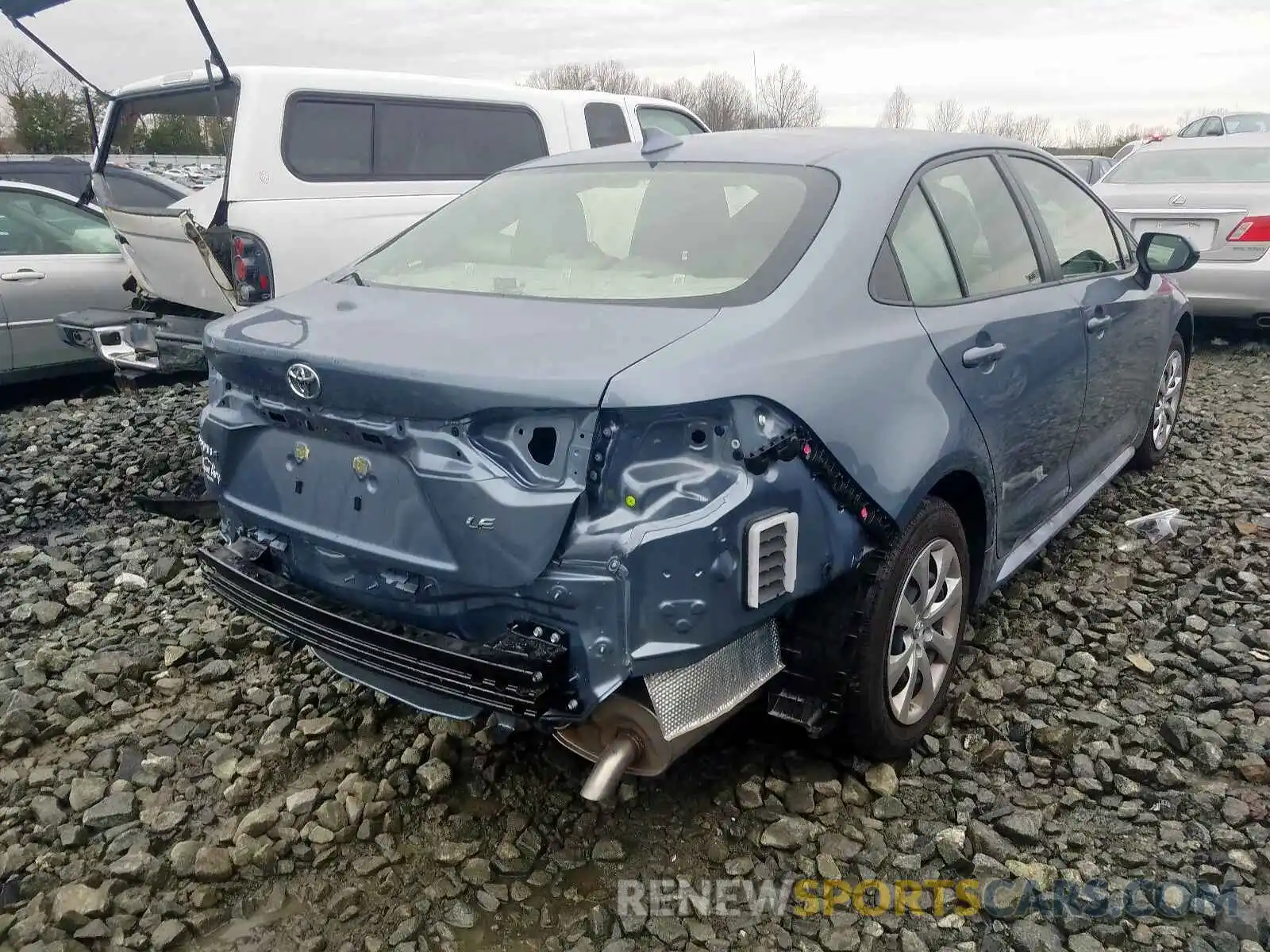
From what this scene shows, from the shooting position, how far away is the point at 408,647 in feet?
7.26

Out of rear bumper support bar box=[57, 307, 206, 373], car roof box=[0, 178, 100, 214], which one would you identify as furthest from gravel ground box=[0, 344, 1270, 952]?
car roof box=[0, 178, 100, 214]

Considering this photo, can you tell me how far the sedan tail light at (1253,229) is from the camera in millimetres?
7035

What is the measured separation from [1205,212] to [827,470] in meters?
6.59

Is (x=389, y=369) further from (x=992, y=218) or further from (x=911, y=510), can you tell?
(x=992, y=218)

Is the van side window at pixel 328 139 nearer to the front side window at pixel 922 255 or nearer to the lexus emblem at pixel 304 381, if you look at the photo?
the lexus emblem at pixel 304 381

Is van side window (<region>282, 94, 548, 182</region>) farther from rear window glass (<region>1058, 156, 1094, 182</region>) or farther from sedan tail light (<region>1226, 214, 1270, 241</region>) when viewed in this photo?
rear window glass (<region>1058, 156, 1094, 182</region>)

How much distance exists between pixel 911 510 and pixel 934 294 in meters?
0.67

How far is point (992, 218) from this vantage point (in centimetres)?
322

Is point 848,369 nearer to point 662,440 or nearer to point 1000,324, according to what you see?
point 662,440

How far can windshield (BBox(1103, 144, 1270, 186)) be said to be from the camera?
25.7 ft

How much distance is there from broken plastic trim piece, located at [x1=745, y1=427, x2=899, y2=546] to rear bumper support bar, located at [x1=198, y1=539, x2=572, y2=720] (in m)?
0.57

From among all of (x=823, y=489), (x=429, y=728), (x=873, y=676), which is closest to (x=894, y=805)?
(x=873, y=676)

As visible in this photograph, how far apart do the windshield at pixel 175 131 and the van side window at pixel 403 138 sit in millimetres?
375

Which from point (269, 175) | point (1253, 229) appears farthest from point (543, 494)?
point (1253, 229)
